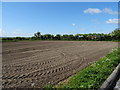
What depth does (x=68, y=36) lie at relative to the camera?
144 ft

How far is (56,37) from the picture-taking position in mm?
45094

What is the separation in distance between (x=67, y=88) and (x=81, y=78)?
3.34 feet

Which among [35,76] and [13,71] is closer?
[35,76]

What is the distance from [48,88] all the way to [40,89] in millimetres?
317

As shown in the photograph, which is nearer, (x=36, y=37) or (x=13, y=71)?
(x=13, y=71)

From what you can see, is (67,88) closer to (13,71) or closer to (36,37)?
(13,71)

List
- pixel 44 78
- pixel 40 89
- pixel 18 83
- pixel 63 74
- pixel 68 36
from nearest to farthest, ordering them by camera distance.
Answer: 1. pixel 40 89
2. pixel 18 83
3. pixel 44 78
4. pixel 63 74
5. pixel 68 36

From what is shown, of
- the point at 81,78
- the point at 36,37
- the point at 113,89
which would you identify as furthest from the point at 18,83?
the point at 36,37

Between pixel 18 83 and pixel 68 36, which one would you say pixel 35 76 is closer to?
pixel 18 83

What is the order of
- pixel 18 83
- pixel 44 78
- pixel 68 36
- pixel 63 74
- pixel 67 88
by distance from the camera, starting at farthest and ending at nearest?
pixel 68 36
pixel 63 74
pixel 44 78
pixel 18 83
pixel 67 88

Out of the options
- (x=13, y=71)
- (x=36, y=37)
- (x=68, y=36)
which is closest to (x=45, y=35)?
(x=36, y=37)

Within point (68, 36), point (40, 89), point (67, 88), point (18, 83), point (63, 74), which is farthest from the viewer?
point (68, 36)

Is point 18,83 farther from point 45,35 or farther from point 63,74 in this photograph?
point 45,35

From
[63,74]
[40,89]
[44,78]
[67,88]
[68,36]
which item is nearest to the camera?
[67,88]
